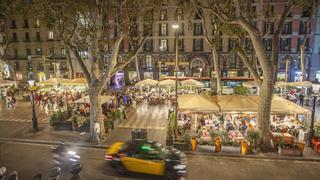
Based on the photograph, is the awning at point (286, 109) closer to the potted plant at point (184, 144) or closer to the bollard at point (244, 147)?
the bollard at point (244, 147)

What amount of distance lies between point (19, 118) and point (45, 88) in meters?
11.4

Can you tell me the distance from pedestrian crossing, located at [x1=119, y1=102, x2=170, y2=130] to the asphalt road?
563 cm

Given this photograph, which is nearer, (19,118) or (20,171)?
(20,171)

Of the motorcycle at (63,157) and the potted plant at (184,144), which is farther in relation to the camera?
the potted plant at (184,144)

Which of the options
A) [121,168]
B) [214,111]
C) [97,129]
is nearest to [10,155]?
[97,129]

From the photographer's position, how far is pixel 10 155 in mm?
13961

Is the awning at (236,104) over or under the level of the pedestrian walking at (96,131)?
over

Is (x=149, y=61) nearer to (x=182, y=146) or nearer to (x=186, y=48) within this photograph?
(x=186, y=48)

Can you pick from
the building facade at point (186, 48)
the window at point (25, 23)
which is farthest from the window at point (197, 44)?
the window at point (25, 23)

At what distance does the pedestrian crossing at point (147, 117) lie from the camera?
19.7 metres

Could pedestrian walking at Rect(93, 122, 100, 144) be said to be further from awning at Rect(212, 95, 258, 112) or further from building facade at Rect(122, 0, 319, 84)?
building facade at Rect(122, 0, 319, 84)

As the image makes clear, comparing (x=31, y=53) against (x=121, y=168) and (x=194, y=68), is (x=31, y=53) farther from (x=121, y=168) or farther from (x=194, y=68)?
(x=121, y=168)

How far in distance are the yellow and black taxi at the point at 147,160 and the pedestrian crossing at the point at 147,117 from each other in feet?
24.8

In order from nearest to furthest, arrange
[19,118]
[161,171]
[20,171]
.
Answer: [161,171], [20,171], [19,118]
